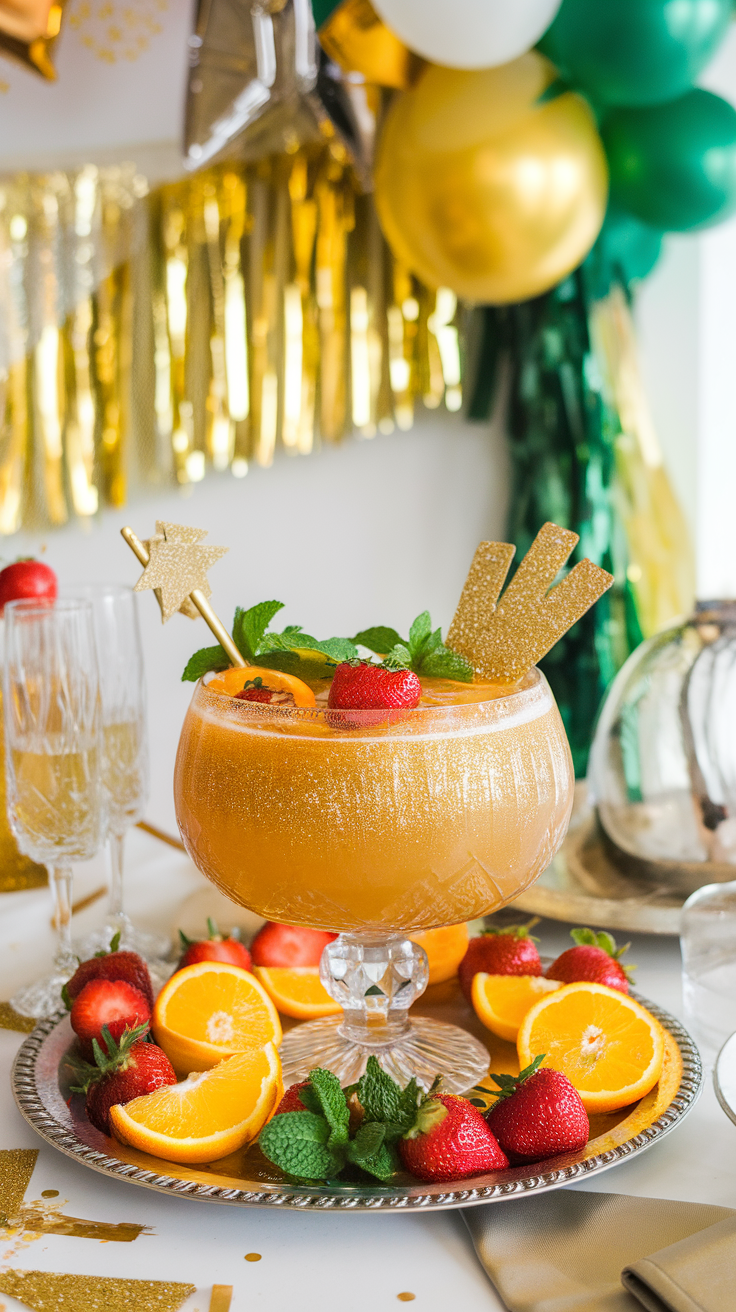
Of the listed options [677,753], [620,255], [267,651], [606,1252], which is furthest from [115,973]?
[620,255]

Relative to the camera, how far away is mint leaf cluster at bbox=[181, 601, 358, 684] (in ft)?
2.74

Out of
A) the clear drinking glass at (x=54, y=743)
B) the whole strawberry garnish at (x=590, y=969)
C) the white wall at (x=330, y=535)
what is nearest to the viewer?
the whole strawberry garnish at (x=590, y=969)

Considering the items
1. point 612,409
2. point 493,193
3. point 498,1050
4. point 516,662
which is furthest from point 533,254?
point 498,1050

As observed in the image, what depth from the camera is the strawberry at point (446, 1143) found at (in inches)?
26.2

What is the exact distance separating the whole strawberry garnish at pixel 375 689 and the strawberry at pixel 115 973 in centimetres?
28

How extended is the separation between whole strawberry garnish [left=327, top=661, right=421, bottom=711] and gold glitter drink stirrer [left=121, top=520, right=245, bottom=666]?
0.15 m

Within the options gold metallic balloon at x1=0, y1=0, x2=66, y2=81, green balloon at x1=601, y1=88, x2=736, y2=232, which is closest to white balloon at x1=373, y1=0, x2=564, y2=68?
green balloon at x1=601, y1=88, x2=736, y2=232

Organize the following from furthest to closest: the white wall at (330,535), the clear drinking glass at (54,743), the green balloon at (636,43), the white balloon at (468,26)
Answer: the white wall at (330,535) < the green balloon at (636,43) < the white balloon at (468,26) < the clear drinking glass at (54,743)

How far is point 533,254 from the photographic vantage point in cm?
194

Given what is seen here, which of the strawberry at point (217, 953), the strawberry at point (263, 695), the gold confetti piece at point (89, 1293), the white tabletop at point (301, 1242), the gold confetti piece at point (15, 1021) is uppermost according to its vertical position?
the strawberry at point (263, 695)

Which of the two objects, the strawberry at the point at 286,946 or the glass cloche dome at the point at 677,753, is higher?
the glass cloche dome at the point at 677,753

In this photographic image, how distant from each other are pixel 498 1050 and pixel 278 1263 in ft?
0.89

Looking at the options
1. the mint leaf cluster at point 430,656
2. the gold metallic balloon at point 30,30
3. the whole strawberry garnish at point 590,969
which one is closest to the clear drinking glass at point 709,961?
the whole strawberry garnish at point 590,969

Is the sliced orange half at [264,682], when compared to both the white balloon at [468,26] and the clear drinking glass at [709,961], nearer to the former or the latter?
the clear drinking glass at [709,961]
